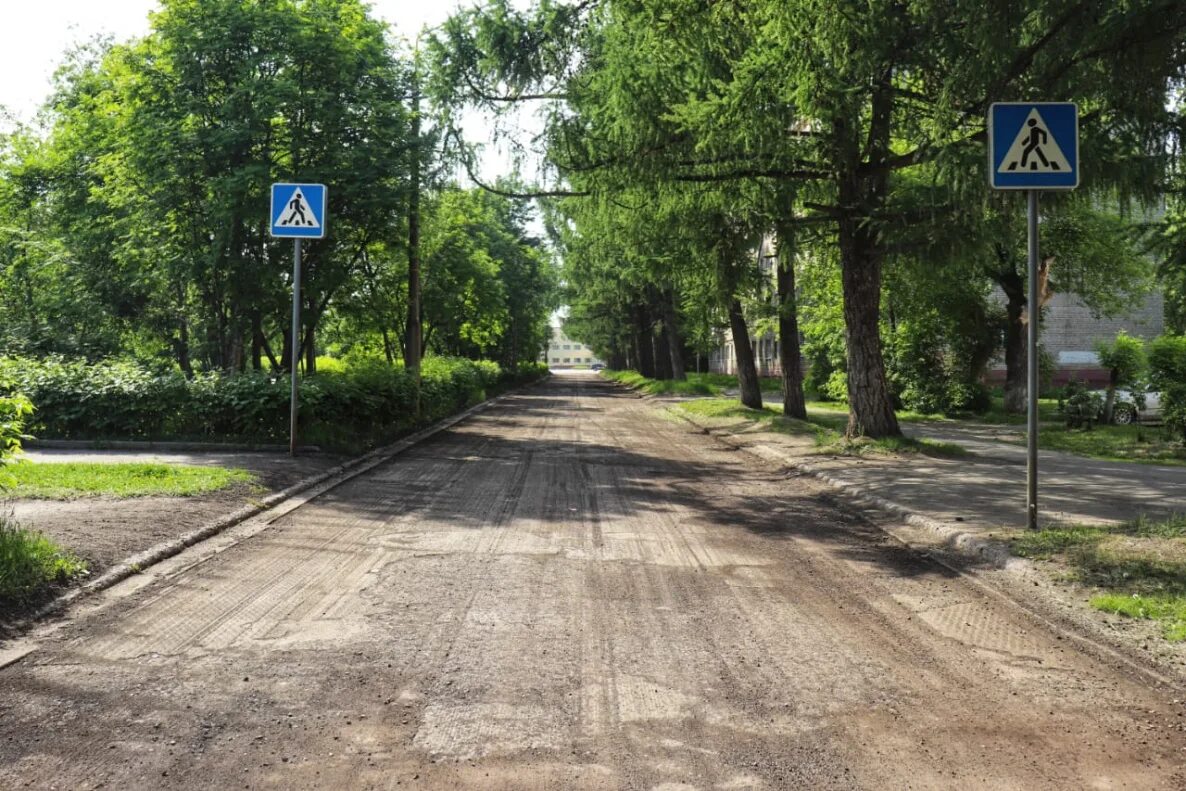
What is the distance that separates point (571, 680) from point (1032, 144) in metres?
6.58

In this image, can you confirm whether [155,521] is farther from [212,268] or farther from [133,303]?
[133,303]

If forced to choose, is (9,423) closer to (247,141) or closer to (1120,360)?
(247,141)

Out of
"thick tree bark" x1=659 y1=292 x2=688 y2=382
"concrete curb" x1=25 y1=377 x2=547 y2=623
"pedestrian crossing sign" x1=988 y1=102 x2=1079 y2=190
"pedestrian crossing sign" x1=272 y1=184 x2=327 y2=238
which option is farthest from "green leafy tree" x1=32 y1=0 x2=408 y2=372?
"thick tree bark" x1=659 y1=292 x2=688 y2=382

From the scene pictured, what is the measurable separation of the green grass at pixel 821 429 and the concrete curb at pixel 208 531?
7665mm

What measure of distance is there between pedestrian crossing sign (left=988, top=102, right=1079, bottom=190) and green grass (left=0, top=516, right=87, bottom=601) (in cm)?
796

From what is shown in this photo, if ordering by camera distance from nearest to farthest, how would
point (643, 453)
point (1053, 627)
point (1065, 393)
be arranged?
point (1053, 627), point (643, 453), point (1065, 393)

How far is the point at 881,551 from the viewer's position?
8016 millimetres

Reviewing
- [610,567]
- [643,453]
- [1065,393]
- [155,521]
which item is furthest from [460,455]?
[1065,393]

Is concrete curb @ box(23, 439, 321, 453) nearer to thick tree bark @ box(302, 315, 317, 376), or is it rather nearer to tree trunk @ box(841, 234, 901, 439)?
thick tree bark @ box(302, 315, 317, 376)

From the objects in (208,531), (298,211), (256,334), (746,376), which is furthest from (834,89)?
(746,376)

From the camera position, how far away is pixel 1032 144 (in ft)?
27.0

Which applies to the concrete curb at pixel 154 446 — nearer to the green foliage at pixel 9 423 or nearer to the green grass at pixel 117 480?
the green grass at pixel 117 480

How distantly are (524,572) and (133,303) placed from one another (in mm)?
21457

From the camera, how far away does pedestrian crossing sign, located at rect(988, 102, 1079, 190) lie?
8172 millimetres
